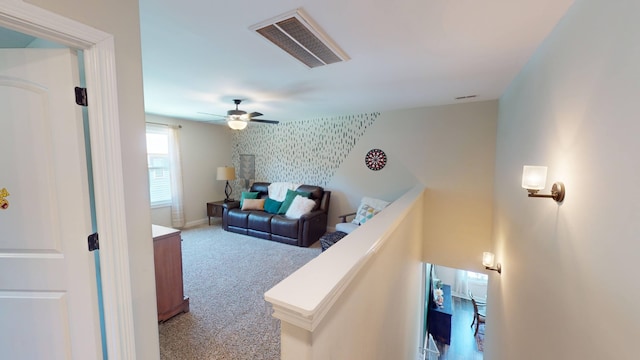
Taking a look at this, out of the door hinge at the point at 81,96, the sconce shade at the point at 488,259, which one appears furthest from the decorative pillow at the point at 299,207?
the door hinge at the point at 81,96

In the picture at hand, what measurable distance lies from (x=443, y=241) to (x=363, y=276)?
3560 millimetres

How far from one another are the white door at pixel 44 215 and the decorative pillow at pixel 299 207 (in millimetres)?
3411

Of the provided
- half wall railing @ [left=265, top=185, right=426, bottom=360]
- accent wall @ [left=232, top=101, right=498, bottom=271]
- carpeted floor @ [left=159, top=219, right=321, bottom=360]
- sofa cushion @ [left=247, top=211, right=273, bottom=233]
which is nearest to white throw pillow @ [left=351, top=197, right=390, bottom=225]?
accent wall @ [left=232, top=101, right=498, bottom=271]

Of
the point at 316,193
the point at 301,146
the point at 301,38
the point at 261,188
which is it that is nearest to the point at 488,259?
the point at 316,193

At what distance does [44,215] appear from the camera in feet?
3.50

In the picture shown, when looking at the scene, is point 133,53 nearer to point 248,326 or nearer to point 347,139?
point 248,326

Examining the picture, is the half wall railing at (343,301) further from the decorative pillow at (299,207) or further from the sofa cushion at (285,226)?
the decorative pillow at (299,207)

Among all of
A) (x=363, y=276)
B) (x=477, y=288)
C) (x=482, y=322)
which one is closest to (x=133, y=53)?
(x=363, y=276)

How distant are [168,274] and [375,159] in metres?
3.63

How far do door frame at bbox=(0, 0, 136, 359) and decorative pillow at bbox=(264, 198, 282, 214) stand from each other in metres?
3.71

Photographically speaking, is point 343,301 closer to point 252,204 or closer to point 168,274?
point 168,274

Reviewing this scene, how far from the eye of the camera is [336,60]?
2.03 meters

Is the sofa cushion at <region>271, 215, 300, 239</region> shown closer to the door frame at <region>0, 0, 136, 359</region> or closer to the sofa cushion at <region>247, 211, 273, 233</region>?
the sofa cushion at <region>247, 211, 273, 233</region>

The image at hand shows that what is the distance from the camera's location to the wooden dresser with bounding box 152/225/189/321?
2117 millimetres
